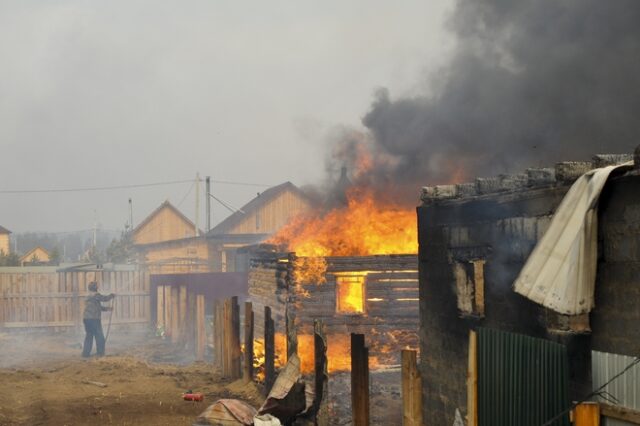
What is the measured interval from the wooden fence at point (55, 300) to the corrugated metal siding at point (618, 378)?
22136 millimetres

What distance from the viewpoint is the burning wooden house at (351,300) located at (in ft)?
61.7

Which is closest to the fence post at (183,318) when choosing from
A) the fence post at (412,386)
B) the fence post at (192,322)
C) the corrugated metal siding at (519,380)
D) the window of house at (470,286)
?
the fence post at (192,322)

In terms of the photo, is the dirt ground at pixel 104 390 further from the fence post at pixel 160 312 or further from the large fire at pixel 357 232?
the large fire at pixel 357 232

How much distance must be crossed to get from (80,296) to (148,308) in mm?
2635

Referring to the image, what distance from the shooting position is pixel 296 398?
1055cm

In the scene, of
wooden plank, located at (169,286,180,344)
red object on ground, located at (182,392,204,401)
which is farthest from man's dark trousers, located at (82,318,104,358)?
red object on ground, located at (182,392,204,401)

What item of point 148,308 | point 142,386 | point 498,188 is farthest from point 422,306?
point 148,308

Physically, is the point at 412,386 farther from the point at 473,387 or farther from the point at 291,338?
the point at 291,338

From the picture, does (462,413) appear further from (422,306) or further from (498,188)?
(498,188)

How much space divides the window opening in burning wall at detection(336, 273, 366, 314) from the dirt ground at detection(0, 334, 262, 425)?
4304 mm

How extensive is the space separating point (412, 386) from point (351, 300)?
37.8 feet

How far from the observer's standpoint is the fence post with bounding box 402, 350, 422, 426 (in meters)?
8.10

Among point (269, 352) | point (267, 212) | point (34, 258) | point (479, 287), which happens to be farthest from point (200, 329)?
point (34, 258)

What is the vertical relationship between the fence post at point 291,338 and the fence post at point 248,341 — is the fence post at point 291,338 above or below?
above
